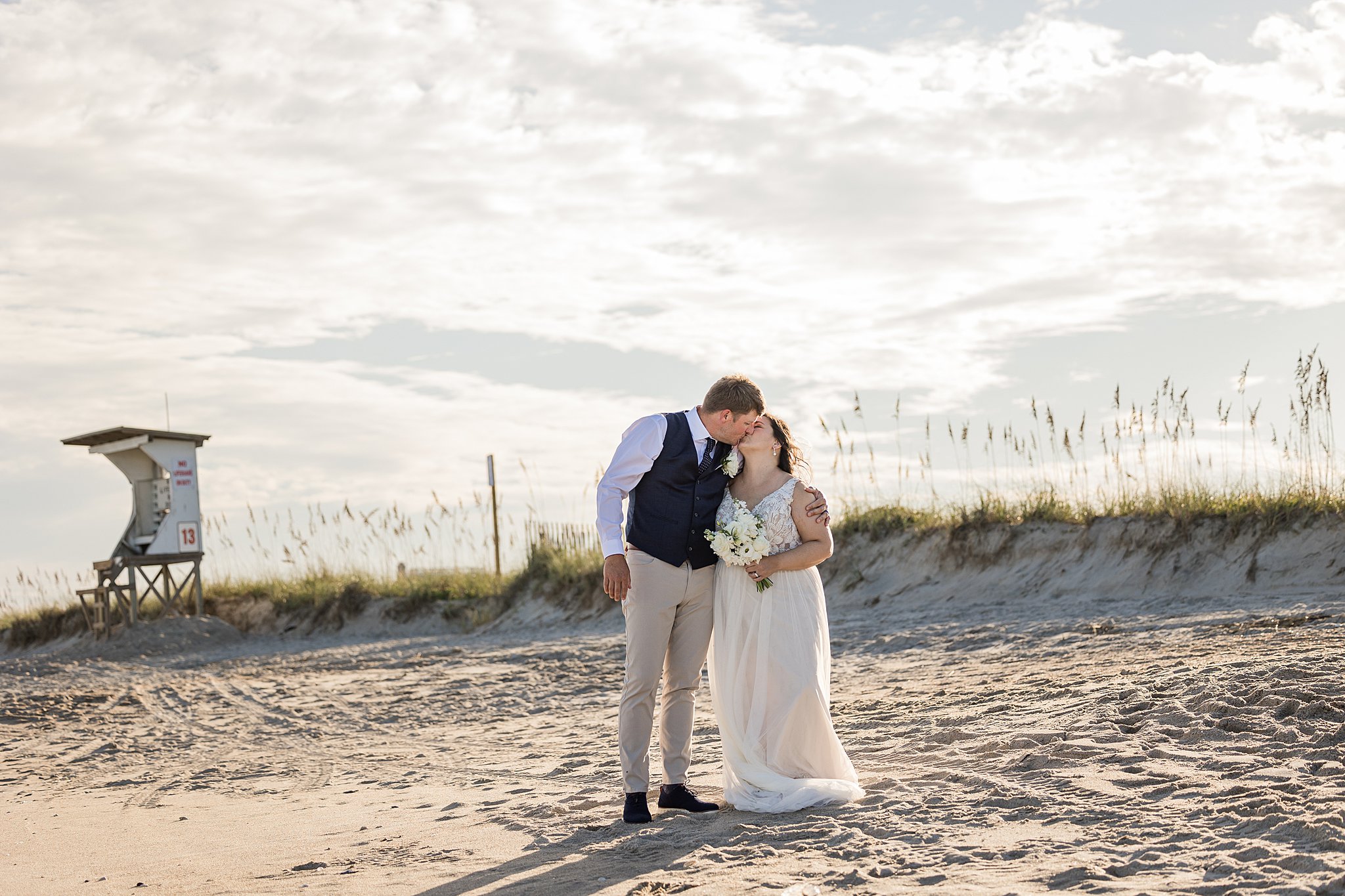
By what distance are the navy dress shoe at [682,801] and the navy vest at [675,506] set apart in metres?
1.00

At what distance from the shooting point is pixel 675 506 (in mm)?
4926

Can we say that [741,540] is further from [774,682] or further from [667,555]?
[774,682]

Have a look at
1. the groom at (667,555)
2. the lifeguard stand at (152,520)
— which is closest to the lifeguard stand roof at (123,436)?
the lifeguard stand at (152,520)

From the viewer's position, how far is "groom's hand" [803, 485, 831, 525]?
5.03 m

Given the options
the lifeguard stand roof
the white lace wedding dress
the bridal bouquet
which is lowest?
the white lace wedding dress

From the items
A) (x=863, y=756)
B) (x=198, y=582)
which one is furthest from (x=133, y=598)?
(x=863, y=756)

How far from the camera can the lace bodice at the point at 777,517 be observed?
5.00 m

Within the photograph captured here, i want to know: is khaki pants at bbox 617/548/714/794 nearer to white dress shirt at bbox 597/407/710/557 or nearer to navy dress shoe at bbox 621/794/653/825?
navy dress shoe at bbox 621/794/653/825

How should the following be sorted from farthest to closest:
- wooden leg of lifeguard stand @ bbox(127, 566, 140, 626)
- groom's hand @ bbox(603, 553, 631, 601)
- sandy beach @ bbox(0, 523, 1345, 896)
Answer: wooden leg of lifeguard stand @ bbox(127, 566, 140, 626)
groom's hand @ bbox(603, 553, 631, 601)
sandy beach @ bbox(0, 523, 1345, 896)

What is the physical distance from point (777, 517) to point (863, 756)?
170cm

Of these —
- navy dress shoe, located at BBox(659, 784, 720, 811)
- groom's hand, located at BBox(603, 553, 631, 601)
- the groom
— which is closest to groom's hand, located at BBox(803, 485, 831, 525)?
the groom

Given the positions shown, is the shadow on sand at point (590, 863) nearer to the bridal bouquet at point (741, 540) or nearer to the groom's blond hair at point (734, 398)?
the bridal bouquet at point (741, 540)

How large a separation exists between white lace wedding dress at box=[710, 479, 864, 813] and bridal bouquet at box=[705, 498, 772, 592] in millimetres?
128

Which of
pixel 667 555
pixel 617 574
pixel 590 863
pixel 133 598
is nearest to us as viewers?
pixel 590 863
